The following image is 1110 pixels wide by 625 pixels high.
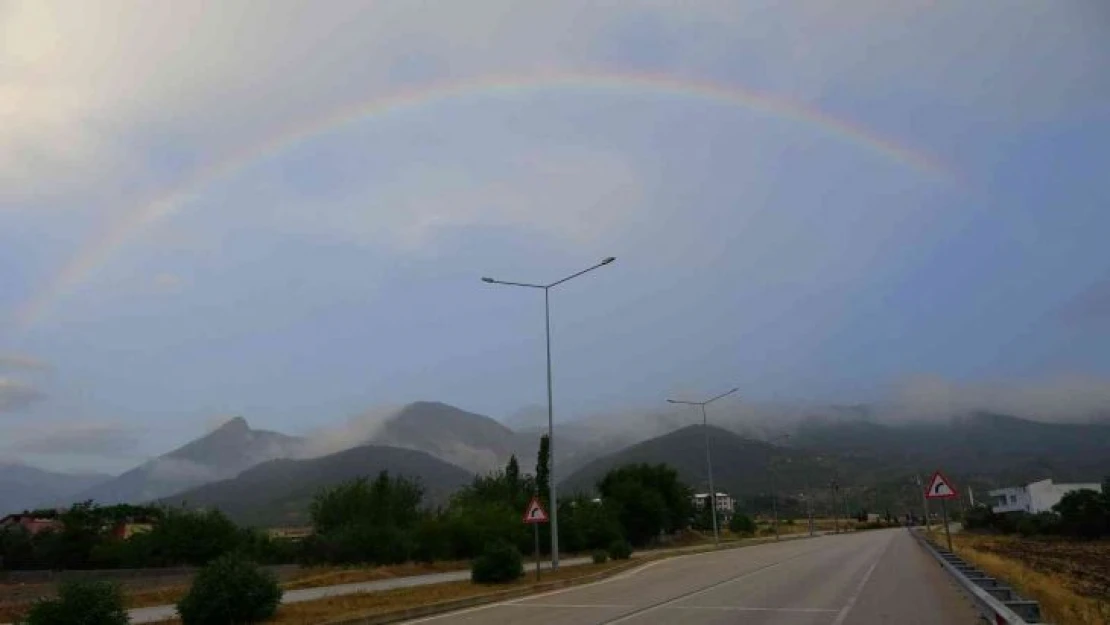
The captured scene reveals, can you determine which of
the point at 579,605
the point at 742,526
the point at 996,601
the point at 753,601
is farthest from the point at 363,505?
the point at 742,526

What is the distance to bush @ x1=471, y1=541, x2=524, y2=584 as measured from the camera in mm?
27094

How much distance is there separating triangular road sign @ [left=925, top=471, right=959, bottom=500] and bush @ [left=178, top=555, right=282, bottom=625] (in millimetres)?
21417

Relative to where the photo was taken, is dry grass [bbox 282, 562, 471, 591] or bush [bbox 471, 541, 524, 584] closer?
bush [bbox 471, 541, 524, 584]

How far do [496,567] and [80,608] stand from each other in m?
14.9

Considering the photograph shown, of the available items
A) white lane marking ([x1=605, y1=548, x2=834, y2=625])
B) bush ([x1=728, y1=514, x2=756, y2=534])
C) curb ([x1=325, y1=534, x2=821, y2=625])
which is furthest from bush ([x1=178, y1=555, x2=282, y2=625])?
bush ([x1=728, y1=514, x2=756, y2=534])

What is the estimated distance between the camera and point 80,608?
1372 cm

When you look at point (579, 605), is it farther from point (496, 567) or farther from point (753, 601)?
point (496, 567)

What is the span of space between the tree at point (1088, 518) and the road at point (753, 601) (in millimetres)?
57097

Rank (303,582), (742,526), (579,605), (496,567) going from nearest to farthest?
(579,605)
(496,567)
(303,582)
(742,526)

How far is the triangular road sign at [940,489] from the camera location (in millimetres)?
28294

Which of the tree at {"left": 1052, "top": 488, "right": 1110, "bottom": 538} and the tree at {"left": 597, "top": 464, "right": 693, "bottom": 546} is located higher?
the tree at {"left": 597, "top": 464, "right": 693, "bottom": 546}

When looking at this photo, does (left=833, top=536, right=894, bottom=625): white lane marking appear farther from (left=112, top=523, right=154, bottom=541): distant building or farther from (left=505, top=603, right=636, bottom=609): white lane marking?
(left=112, top=523, right=154, bottom=541): distant building

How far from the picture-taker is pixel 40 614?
13609 millimetres

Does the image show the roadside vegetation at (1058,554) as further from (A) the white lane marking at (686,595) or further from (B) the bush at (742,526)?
(B) the bush at (742,526)
